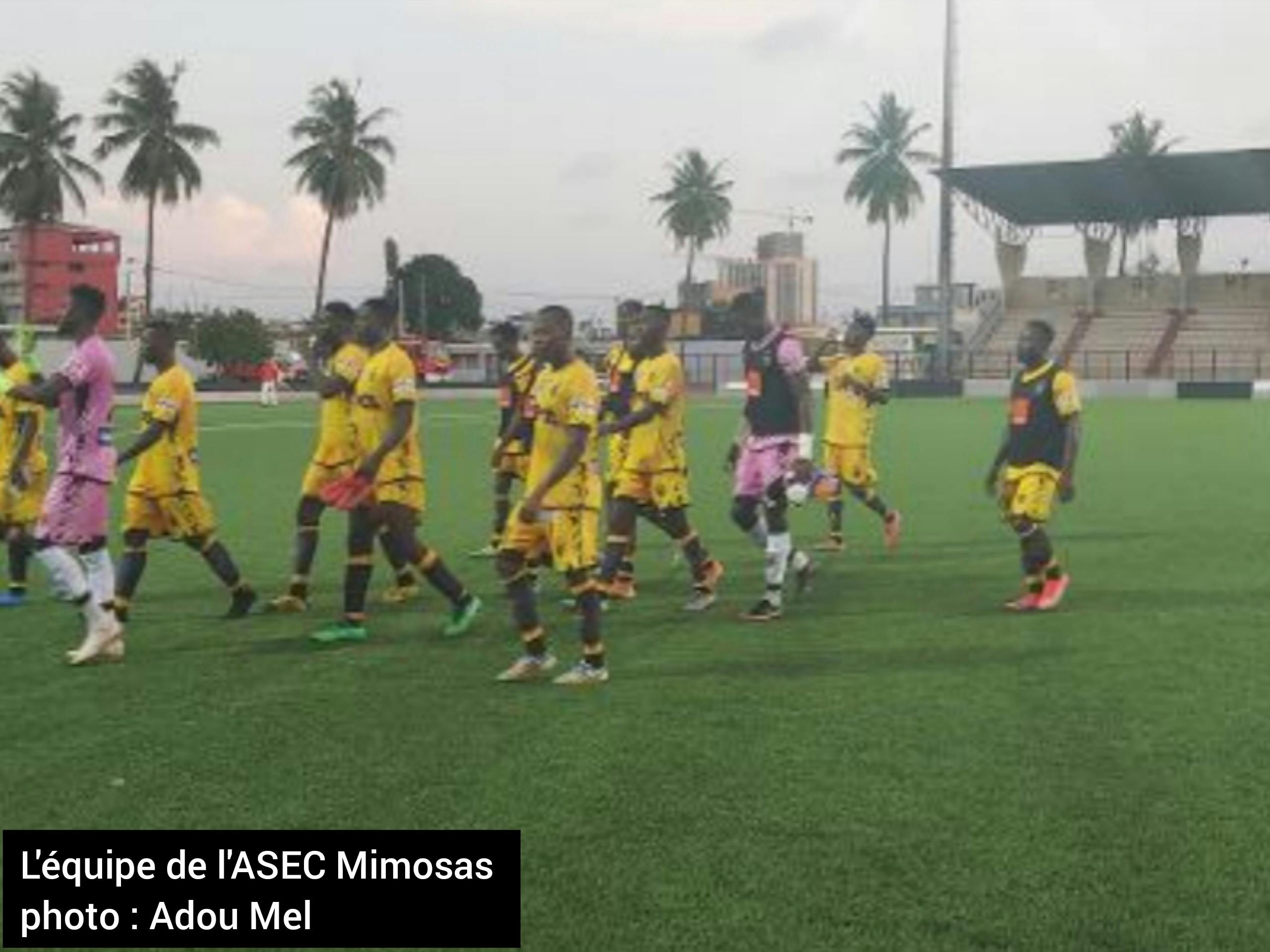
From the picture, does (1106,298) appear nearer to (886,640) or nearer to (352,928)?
(886,640)

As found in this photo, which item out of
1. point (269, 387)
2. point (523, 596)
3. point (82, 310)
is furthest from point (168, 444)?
point (269, 387)

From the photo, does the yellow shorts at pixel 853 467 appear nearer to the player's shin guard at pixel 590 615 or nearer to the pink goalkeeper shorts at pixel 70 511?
the player's shin guard at pixel 590 615

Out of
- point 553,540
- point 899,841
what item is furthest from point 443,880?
point 553,540

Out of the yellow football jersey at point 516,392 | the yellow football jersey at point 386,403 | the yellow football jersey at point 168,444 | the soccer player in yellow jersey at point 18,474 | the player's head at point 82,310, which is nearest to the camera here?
the player's head at point 82,310

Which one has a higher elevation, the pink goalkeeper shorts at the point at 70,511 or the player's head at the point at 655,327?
the player's head at the point at 655,327

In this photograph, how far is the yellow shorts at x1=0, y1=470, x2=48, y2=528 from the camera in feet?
34.7

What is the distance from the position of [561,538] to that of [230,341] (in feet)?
234

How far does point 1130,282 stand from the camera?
70938 mm

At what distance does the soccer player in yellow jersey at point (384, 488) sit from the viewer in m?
9.33

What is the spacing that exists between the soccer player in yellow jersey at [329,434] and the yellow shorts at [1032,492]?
13.8ft

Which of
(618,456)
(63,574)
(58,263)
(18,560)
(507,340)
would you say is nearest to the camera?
(63,574)

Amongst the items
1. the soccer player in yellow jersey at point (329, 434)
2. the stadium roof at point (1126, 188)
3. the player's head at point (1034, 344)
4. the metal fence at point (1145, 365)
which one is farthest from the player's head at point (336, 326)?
the stadium roof at point (1126, 188)

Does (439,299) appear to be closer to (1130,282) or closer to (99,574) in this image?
(1130,282)

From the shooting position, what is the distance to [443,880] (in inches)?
197
